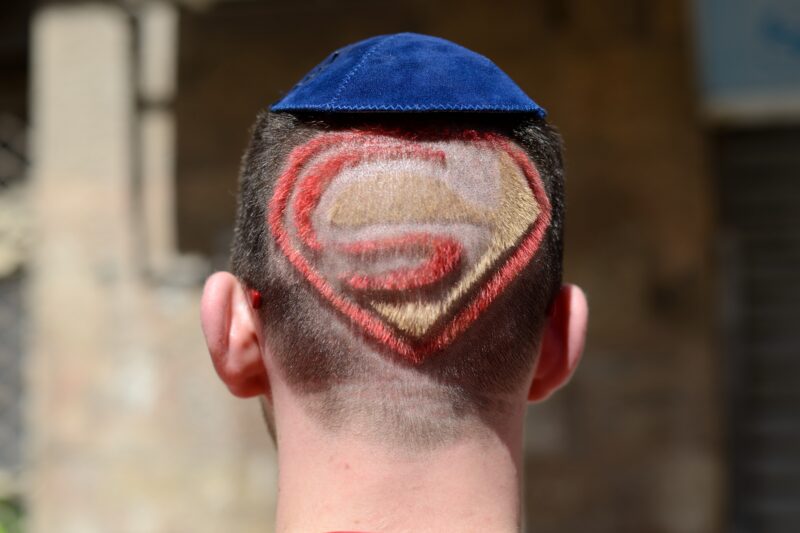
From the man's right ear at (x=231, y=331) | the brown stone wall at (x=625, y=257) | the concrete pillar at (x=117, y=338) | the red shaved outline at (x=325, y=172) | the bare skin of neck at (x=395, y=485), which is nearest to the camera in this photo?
the bare skin of neck at (x=395, y=485)

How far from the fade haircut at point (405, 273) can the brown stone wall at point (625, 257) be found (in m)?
3.40

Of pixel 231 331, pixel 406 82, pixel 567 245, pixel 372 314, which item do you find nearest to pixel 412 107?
pixel 406 82

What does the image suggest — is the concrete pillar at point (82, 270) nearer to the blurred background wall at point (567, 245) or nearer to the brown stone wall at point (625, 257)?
the blurred background wall at point (567, 245)

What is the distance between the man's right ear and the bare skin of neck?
0.17m

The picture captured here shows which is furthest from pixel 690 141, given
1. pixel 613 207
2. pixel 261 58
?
pixel 261 58

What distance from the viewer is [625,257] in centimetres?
492

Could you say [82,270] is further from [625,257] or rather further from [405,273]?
[405,273]

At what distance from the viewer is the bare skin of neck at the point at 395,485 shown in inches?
55.5

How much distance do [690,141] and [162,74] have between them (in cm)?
261

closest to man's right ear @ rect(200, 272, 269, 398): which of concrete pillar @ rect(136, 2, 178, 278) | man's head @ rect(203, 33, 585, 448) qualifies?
man's head @ rect(203, 33, 585, 448)

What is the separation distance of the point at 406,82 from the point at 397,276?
0.94ft

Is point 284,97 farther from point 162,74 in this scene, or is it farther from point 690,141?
point 162,74

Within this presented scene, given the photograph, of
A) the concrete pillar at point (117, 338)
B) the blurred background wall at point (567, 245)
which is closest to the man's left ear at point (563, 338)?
the blurred background wall at point (567, 245)

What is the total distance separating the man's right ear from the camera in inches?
63.9
